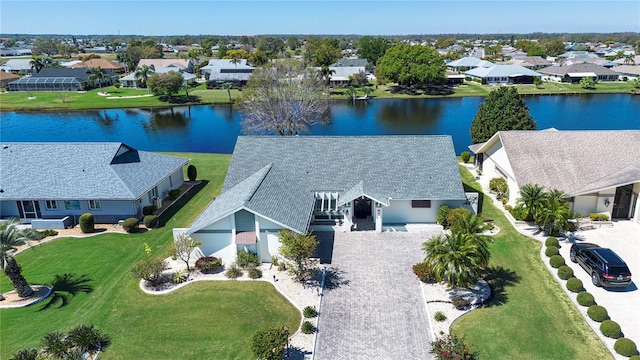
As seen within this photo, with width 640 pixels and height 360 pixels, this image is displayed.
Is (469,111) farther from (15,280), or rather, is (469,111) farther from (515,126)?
(15,280)

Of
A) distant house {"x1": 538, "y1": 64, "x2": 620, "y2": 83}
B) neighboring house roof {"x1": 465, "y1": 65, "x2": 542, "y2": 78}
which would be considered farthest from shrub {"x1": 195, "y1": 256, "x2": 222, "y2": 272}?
distant house {"x1": 538, "y1": 64, "x2": 620, "y2": 83}

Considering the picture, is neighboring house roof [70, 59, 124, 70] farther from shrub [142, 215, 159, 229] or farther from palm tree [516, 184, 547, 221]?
palm tree [516, 184, 547, 221]

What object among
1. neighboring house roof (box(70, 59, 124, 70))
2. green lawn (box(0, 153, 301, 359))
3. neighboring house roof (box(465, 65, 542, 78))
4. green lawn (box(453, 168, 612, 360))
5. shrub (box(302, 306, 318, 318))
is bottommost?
green lawn (box(453, 168, 612, 360))

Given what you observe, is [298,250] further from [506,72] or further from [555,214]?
[506,72]

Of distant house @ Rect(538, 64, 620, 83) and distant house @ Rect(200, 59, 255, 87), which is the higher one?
distant house @ Rect(200, 59, 255, 87)

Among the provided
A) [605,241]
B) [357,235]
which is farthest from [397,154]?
[605,241]

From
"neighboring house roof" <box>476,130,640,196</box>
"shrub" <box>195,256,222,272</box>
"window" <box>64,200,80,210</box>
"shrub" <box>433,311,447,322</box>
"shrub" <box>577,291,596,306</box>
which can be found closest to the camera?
"shrub" <box>433,311,447,322</box>

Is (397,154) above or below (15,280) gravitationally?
above

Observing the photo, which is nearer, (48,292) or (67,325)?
(67,325)
